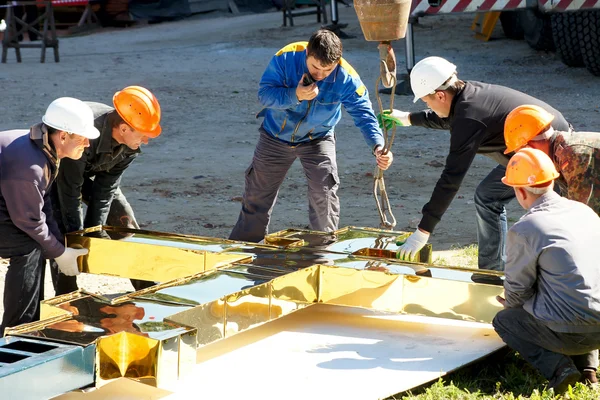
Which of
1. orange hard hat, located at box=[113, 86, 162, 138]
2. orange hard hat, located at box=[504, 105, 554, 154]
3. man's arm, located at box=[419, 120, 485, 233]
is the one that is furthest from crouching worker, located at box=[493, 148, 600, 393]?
orange hard hat, located at box=[113, 86, 162, 138]

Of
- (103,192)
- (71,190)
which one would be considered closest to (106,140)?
(71,190)

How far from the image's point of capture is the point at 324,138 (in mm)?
6660

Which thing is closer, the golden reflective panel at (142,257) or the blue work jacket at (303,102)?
the golden reflective panel at (142,257)

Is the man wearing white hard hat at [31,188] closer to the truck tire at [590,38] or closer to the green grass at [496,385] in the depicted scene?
the green grass at [496,385]

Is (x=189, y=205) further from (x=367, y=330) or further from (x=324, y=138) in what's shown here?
(x=367, y=330)

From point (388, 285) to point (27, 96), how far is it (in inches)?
400

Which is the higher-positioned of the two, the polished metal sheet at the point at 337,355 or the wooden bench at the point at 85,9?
the wooden bench at the point at 85,9

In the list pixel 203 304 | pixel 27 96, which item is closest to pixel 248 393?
pixel 203 304

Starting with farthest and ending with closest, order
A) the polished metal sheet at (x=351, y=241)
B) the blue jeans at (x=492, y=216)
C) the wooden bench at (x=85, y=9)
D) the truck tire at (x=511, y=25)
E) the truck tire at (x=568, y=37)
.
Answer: the wooden bench at (x=85, y=9)
the truck tire at (x=511, y=25)
the truck tire at (x=568, y=37)
the blue jeans at (x=492, y=216)
the polished metal sheet at (x=351, y=241)

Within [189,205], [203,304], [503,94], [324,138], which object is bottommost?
[189,205]

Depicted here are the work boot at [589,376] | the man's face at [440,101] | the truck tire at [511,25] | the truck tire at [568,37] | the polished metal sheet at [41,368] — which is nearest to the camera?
the polished metal sheet at [41,368]

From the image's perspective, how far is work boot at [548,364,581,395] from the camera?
176 inches

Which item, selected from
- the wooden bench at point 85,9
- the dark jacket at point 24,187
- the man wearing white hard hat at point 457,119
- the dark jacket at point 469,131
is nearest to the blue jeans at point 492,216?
the man wearing white hard hat at point 457,119

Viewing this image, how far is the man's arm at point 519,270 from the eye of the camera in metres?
4.45
